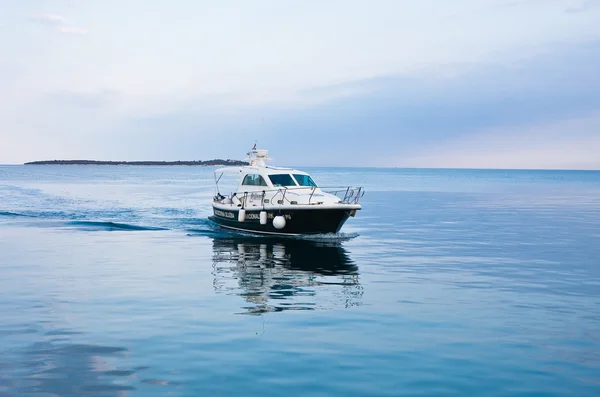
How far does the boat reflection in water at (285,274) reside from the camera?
572 inches

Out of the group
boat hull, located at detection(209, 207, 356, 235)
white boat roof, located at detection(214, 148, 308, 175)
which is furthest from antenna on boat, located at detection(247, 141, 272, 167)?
boat hull, located at detection(209, 207, 356, 235)

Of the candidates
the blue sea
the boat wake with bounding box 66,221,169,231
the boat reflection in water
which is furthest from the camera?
the boat wake with bounding box 66,221,169,231

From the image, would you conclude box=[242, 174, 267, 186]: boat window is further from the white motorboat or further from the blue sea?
the blue sea

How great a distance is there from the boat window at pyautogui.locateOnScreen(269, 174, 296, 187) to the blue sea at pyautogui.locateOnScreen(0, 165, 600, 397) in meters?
2.77

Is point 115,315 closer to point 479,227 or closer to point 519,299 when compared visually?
point 519,299

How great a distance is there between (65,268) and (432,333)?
40.1 feet

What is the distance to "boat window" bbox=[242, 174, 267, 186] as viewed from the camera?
28.0 metres

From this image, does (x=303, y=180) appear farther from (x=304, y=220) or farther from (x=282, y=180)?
(x=304, y=220)

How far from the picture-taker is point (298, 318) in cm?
1267

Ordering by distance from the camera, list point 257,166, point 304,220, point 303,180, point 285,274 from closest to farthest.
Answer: point 285,274 < point 304,220 < point 303,180 < point 257,166

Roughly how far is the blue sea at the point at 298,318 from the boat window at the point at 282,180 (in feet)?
9.08

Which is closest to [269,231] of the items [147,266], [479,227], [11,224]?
Result: [147,266]

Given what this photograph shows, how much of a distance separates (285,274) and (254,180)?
1072 cm

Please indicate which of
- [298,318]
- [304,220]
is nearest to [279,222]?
[304,220]
